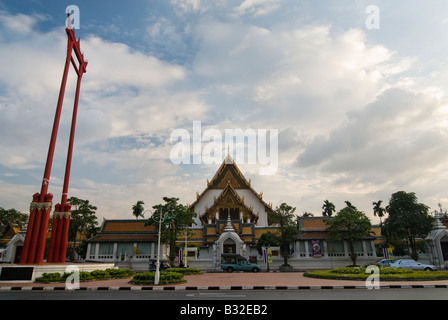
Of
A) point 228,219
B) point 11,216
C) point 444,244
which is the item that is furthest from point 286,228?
point 11,216

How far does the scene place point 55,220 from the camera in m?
21.7

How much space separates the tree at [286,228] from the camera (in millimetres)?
32031

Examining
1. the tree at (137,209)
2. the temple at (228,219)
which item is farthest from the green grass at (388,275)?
the tree at (137,209)

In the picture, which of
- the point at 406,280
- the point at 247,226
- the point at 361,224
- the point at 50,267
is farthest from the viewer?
the point at 247,226

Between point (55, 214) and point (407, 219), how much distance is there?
33731 mm

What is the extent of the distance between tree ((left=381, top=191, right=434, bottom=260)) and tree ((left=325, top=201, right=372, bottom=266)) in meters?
3.71

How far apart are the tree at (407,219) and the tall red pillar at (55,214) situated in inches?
1265

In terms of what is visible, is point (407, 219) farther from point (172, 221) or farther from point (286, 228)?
point (172, 221)

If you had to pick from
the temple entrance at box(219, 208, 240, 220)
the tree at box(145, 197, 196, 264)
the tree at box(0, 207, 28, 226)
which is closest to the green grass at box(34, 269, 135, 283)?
the tree at box(145, 197, 196, 264)

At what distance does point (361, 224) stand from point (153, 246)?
2303 cm

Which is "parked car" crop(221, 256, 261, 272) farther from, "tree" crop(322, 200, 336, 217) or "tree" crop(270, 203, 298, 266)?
"tree" crop(322, 200, 336, 217)

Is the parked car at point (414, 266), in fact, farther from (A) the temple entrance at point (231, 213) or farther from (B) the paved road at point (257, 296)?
(A) the temple entrance at point (231, 213)
